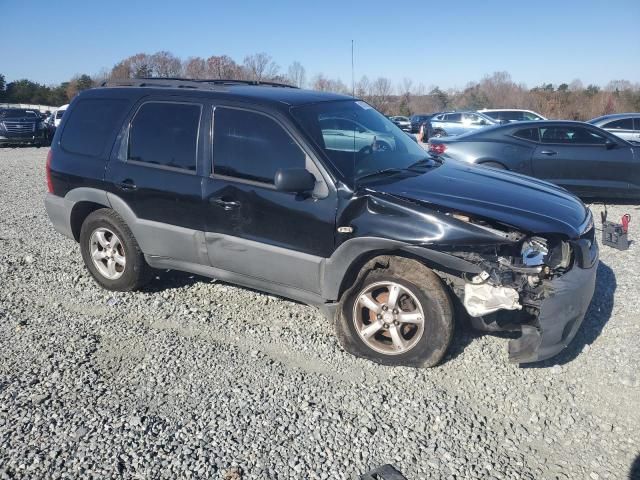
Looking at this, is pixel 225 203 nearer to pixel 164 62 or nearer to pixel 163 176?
pixel 163 176

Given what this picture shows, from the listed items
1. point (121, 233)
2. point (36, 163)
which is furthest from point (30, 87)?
point (121, 233)

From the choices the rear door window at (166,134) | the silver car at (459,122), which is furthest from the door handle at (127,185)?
the silver car at (459,122)

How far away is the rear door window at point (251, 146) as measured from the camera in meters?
3.95

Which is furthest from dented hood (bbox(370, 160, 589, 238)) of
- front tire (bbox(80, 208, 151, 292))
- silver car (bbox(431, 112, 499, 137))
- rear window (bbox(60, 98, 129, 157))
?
silver car (bbox(431, 112, 499, 137))

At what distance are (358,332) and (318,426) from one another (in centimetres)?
89

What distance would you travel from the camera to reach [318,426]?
3092 mm

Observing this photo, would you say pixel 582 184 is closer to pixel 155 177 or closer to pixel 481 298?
pixel 481 298

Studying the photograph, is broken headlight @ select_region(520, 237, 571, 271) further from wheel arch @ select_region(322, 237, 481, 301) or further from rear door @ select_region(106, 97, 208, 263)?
rear door @ select_region(106, 97, 208, 263)

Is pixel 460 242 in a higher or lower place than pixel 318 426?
higher

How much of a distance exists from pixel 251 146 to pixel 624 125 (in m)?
12.9

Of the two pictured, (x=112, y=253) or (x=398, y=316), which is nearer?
(x=398, y=316)

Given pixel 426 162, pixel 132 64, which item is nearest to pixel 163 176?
pixel 426 162

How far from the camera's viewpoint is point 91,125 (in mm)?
A: 4977

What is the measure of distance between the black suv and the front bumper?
1cm
